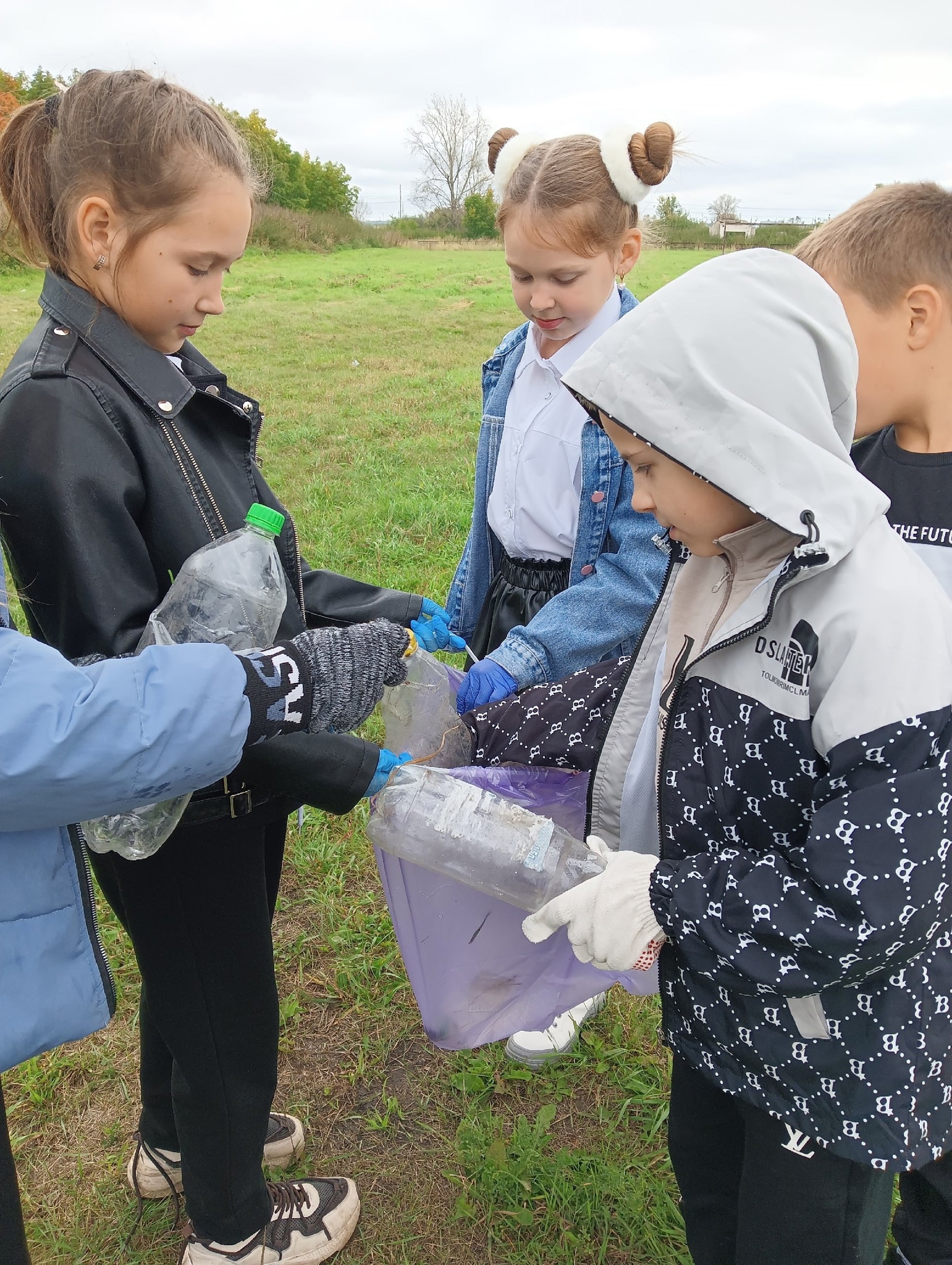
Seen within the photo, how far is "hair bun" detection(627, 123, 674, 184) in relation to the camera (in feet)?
7.26

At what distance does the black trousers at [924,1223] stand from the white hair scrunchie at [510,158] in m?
2.40

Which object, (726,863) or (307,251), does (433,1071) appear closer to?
(726,863)

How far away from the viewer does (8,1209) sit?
1375mm

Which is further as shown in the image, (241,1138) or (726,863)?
(241,1138)

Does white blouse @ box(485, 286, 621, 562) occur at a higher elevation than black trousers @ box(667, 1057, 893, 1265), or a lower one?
higher

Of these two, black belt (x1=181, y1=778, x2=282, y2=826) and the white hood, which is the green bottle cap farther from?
the white hood

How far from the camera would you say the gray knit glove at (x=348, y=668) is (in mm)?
1507

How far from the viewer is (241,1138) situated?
6.09 feet

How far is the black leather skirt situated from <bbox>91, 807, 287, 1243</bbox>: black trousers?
86cm

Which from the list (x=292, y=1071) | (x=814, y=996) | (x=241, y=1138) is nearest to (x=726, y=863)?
(x=814, y=996)

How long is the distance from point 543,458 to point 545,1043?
1.55 meters

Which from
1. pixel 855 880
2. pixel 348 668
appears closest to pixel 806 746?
pixel 855 880

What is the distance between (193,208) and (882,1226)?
6.45 feet

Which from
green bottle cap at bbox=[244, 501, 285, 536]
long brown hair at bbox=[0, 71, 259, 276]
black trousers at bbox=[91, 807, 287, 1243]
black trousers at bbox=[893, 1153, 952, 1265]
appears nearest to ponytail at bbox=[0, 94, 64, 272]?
long brown hair at bbox=[0, 71, 259, 276]
